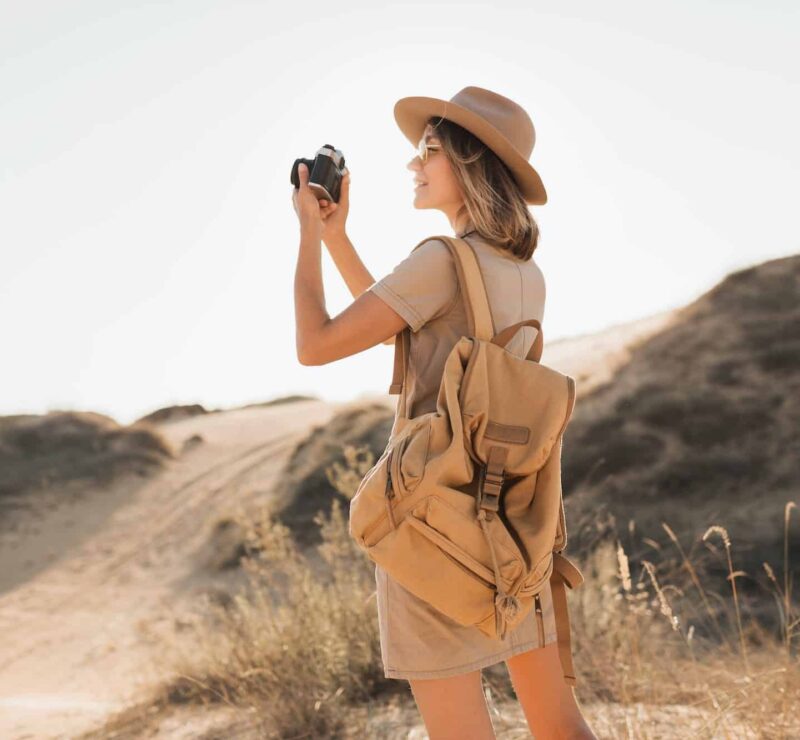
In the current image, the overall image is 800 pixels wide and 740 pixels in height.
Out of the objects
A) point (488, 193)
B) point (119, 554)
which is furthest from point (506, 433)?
point (119, 554)

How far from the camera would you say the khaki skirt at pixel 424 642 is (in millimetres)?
1872

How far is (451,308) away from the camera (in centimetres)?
198

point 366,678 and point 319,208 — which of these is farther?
point 366,678

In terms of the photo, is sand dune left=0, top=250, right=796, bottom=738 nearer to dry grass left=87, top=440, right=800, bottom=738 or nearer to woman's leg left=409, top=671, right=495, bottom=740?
dry grass left=87, top=440, right=800, bottom=738

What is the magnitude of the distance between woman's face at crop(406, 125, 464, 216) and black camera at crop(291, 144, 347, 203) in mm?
203

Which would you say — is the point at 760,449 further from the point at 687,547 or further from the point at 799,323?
the point at 799,323

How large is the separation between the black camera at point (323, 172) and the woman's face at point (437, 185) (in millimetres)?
203

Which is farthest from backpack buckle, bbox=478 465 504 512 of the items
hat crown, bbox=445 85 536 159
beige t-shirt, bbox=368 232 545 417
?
hat crown, bbox=445 85 536 159

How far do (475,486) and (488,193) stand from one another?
64cm

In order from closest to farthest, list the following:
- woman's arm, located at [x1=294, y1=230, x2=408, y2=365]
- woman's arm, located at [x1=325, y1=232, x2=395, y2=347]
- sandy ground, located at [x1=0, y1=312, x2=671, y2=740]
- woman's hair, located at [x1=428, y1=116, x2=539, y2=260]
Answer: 1. woman's arm, located at [x1=294, y1=230, x2=408, y2=365]
2. woman's hair, located at [x1=428, y1=116, x2=539, y2=260]
3. woman's arm, located at [x1=325, y1=232, x2=395, y2=347]
4. sandy ground, located at [x1=0, y1=312, x2=671, y2=740]

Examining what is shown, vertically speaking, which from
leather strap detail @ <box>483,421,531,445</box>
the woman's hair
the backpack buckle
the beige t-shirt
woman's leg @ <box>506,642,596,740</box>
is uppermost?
the woman's hair

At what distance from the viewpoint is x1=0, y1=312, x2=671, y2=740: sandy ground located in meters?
7.52

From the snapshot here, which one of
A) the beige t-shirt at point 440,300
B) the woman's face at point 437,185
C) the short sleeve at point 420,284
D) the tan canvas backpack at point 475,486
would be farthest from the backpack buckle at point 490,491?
the woman's face at point 437,185

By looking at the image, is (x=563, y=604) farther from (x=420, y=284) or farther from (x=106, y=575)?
(x=106, y=575)
